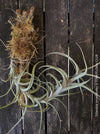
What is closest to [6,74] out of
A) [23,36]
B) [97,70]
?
[23,36]

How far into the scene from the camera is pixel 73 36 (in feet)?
2.20

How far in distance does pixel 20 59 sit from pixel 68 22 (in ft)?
1.04

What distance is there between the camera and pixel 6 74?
701 mm

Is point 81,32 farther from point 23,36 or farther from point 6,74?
point 6,74

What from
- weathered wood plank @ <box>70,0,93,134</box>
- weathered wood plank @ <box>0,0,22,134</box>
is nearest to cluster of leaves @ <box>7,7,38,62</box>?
weathered wood plank @ <box>0,0,22,134</box>

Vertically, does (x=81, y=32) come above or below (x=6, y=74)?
above

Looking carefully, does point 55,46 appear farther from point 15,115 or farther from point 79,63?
point 15,115

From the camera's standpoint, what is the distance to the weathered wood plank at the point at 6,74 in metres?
0.68

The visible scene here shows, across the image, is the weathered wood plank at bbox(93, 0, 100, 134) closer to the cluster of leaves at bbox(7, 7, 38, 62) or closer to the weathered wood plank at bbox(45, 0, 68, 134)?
the weathered wood plank at bbox(45, 0, 68, 134)

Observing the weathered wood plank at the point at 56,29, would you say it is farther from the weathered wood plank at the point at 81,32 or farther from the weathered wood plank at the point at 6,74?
the weathered wood plank at the point at 6,74

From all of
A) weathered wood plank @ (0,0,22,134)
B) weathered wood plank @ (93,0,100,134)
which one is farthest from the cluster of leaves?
weathered wood plank @ (93,0,100,134)

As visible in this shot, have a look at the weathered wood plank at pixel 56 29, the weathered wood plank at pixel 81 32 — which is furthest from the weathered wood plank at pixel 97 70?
the weathered wood plank at pixel 56 29

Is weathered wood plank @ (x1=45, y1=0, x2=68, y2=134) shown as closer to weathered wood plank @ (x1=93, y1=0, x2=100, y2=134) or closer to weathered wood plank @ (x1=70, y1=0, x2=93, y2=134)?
weathered wood plank @ (x1=70, y1=0, x2=93, y2=134)

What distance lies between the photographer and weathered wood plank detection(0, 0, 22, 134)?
679 millimetres
